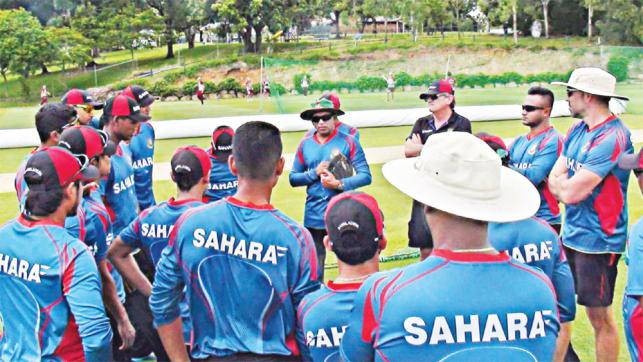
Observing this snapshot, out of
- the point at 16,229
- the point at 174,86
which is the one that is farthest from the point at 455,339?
the point at 174,86

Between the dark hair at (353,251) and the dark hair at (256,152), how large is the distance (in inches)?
20.7

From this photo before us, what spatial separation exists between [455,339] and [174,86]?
42.5 metres

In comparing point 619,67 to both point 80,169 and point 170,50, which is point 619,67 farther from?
point 170,50

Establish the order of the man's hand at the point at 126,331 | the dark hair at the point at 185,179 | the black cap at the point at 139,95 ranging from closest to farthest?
the man's hand at the point at 126,331 → the dark hair at the point at 185,179 → the black cap at the point at 139,95

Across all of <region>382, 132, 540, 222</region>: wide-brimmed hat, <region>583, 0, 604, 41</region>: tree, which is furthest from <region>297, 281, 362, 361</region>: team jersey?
<region>583, 0, 604, 41</region>: tree

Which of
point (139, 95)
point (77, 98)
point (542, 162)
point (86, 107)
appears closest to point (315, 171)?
point (542, 162)

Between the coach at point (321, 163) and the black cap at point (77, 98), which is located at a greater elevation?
the black cap at point (77, 98)

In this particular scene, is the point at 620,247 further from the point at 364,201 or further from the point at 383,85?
the point at 383,85

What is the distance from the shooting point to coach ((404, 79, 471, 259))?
6.57m

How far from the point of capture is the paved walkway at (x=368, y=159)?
13.5 meters

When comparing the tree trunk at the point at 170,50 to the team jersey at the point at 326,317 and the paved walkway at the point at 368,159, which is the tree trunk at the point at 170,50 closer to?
the paved walkway at the point at 368,159

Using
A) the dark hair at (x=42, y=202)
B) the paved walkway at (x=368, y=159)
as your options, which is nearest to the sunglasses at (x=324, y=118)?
the dark hair at (x=42, y=202)

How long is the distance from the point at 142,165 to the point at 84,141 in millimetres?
2856

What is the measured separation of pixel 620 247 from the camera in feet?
17.2
